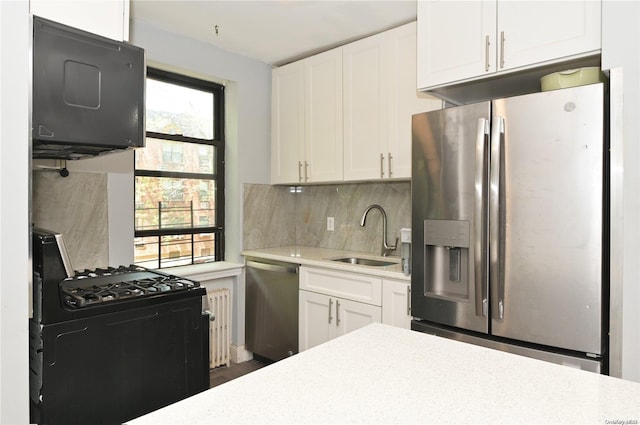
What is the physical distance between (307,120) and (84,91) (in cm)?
185

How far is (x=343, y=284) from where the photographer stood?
2.65 meters

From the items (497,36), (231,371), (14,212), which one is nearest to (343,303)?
(231,371)

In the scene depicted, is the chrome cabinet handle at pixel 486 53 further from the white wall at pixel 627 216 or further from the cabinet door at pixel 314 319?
the cabinet door at pixel 314 319

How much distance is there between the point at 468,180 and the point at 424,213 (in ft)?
0.90

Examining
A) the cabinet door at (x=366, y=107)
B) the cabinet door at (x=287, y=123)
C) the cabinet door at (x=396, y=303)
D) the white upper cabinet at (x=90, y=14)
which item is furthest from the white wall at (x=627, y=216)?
the cabinet door at (x=287, y=123)

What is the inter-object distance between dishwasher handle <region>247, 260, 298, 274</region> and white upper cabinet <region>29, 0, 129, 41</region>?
1724mm

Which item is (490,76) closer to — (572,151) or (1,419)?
(572,151)

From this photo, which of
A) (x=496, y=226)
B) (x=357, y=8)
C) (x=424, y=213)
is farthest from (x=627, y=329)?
(x=357, y=8)

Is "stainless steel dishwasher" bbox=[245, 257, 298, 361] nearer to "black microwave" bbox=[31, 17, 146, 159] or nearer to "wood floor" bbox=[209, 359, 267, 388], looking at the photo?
"wood floor" bbox=[209, 359, 267, 388]

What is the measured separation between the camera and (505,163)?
1.78 m

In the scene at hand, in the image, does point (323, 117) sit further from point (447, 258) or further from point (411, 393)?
point (411, 393)

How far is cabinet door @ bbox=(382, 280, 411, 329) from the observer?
7.54ft

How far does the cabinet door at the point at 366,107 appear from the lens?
8.99ft

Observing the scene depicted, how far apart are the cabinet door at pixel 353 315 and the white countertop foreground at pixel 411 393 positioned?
1431mm
